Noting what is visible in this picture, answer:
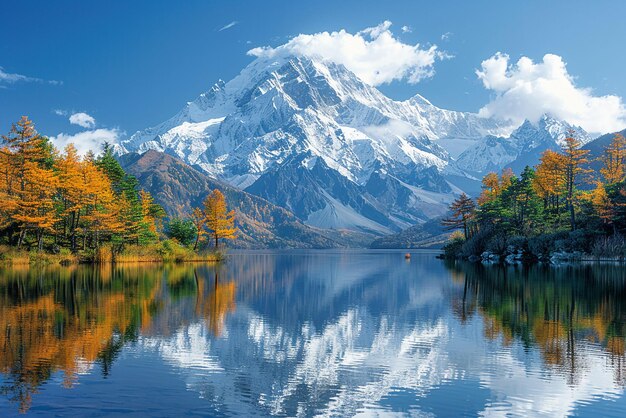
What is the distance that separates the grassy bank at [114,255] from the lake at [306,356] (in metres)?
33.9

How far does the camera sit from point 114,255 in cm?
8088

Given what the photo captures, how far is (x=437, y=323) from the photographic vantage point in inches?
1203

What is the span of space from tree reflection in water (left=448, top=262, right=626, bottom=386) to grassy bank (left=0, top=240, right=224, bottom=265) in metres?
51.6

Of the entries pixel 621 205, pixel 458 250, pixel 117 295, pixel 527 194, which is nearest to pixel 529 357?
pixel 117 295

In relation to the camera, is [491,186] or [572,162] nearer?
[572,162]

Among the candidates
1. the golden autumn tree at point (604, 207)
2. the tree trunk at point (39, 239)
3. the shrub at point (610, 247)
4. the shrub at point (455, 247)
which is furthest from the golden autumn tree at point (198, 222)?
the golden autumn tree at point (604, 207)

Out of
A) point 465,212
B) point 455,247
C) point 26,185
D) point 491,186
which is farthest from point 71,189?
point 491,186

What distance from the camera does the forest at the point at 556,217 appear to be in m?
95.6

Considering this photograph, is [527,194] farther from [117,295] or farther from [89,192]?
[117,295]

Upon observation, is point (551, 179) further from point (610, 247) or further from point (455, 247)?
point (455, 247)

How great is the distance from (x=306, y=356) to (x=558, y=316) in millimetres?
16530

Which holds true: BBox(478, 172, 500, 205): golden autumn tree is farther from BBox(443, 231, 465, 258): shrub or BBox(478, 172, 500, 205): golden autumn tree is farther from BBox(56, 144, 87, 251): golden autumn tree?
BBox(56, 144, 87, 251): golden autumn tree

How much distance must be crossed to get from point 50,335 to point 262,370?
10113 millimetres

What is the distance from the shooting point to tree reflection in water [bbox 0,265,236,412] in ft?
61.3
